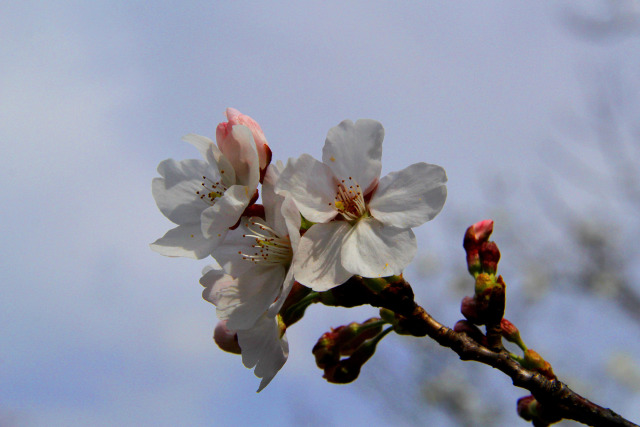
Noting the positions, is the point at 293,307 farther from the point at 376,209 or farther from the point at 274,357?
the point at 376,209

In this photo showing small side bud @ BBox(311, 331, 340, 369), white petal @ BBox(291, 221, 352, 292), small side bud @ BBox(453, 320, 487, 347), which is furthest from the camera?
small side bud @ BBox(311, 331, 340, 369)

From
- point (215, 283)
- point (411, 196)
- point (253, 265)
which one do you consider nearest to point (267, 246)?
point (253, 265)

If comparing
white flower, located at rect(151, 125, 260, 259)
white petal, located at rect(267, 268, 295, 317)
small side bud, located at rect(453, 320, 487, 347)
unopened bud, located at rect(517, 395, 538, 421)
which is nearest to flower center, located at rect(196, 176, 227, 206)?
white flower, located at rect(151, 125, 260, 259)

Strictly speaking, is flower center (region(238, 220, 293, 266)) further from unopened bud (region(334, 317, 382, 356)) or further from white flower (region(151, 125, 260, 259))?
unopened bud (region(334, 317, 382, 356))

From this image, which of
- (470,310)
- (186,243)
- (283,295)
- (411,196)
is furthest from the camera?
(470,310)

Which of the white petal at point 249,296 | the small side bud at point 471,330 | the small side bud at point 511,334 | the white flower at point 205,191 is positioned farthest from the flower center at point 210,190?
the small side bud at point 511,334

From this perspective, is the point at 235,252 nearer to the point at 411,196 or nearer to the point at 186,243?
the point at 186,243
